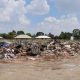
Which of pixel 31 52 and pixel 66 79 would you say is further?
pixel 31 52

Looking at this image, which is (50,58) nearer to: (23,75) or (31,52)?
(31,52)

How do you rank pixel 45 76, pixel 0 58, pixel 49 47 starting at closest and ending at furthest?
pixel 45 76 → pixel 0 58 → pixel 49 47

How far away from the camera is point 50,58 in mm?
29297

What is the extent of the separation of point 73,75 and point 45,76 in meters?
A: 1.69

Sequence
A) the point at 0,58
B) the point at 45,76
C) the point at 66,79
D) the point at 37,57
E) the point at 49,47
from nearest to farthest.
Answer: the point at 66,79 < the point at 45,76 < the point at 0,58 < the point at 37,57 < the point at 49,47

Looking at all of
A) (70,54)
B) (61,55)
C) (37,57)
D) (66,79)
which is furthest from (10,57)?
(66,79)

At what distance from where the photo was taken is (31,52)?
1232 inches

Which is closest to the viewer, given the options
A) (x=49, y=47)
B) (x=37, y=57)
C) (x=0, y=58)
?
(x=0, y=58)

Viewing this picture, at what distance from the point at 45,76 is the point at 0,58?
11.0 m

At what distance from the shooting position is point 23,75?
17969mm

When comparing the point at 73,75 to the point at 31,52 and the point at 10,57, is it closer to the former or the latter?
the point at 10,57

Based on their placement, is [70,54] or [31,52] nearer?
[31,52]

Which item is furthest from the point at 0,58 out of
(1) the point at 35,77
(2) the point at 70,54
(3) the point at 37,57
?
(1) the point at 35,77

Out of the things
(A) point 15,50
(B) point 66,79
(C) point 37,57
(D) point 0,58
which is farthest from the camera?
(A) point 15,50
